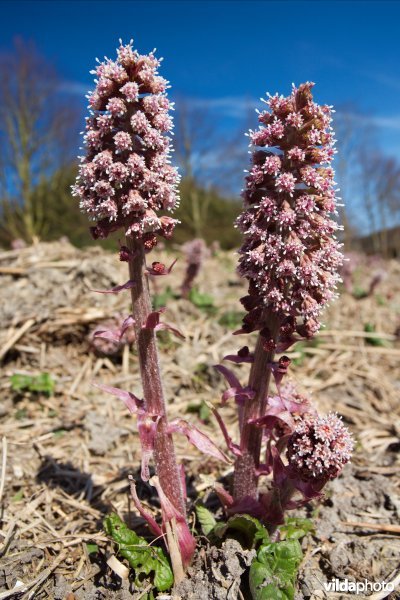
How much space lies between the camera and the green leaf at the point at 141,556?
2.41m

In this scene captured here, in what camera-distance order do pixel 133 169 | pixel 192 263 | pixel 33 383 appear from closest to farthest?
pixel 133 169
pixel 33 383
pixel 192 263

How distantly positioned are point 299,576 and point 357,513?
693 mm

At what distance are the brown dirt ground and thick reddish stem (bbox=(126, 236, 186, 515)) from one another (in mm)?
371

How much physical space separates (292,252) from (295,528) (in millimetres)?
1566

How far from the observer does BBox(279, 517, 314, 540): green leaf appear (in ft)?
8.61

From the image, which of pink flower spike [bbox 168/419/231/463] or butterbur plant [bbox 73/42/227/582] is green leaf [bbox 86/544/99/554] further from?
pink flower spike [bbox 168/419/231/463]

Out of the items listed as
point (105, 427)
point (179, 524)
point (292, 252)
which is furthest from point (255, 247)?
point (105, 427)

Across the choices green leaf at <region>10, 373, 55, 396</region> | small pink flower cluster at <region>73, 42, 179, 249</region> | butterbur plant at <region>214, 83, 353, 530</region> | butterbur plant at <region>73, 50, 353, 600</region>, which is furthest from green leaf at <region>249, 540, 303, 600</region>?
green leaf at <region>10, 373, 55, 396</region>

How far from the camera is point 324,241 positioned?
2.28 meters

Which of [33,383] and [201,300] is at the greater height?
[201,300]

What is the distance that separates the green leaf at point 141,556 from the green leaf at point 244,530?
12.9 inches

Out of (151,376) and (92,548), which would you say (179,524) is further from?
(151,376)

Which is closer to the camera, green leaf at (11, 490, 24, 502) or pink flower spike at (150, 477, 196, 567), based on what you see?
pink flower spike at (150, 477, 196, 567)

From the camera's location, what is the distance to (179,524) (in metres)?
2.46
